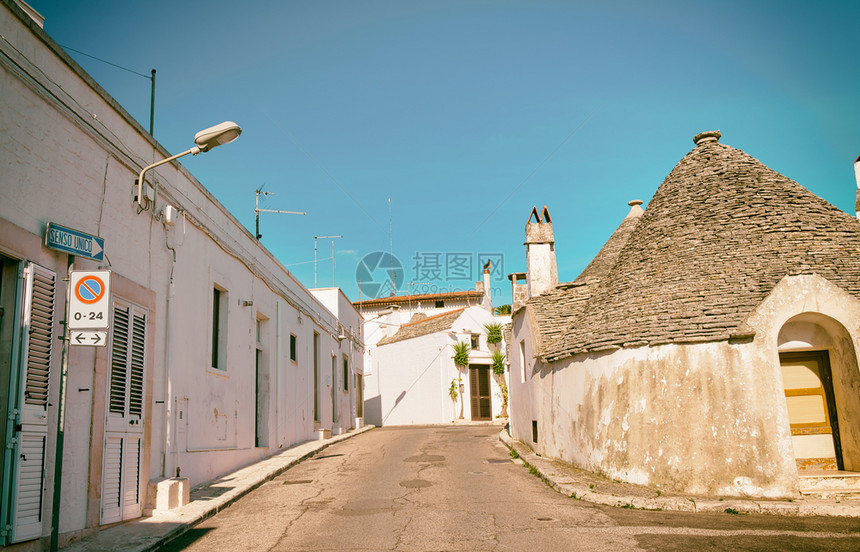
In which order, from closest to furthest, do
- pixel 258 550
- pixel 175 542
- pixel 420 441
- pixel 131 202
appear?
pixel 258 550, pixel 175 542, pixel 131 202, pixel 420 441

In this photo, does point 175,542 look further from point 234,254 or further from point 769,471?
point 769,471

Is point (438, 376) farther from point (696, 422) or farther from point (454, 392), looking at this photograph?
point (696, 422)

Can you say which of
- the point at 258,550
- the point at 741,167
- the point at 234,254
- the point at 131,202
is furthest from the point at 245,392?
the point at 741,167

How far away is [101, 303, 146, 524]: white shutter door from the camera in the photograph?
760cm

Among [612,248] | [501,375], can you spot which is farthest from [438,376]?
[612,248]

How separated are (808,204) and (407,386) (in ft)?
91.9

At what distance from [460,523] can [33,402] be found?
4962 millimetres

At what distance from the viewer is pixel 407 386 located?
124 feet

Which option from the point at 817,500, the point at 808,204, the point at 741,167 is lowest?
the point at 817,500

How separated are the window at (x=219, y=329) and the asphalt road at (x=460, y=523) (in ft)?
8.39

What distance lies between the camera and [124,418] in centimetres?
801

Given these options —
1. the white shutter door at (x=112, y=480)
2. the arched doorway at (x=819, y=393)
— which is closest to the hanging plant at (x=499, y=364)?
the arched doorway at (x=819, y=393)

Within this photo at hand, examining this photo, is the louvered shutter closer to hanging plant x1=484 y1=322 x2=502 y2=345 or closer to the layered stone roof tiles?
hanging plant x1=484 y1=322 x2=502 y2=345

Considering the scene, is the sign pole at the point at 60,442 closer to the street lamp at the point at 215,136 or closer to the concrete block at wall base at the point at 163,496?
the concrete block at wall base at the point at 163,496
